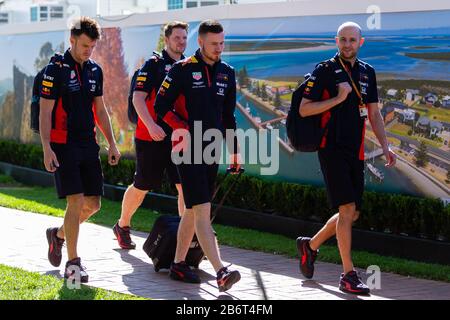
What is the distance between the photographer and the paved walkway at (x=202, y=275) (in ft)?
25.2

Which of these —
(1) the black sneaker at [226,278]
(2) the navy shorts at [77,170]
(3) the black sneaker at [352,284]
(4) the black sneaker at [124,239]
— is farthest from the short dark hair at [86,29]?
(3) the black sneaker at [352,284]

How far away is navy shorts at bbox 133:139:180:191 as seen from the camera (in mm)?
9382

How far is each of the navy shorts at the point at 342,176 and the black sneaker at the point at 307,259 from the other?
2.05 feet

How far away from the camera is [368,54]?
10.3 metres

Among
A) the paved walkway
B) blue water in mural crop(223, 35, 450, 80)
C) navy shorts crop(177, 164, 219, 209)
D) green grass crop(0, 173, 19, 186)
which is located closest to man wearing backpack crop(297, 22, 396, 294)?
the paved walkway

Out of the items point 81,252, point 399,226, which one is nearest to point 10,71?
point 81,252

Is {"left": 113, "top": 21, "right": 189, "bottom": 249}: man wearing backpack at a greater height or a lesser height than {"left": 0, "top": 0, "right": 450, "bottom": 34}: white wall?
lesser

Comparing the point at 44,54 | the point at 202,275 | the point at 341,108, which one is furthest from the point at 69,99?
the point at 44,54

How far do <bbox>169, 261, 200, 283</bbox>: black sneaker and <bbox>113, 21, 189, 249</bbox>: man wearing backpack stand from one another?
43.3 inches

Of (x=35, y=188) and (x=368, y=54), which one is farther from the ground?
(x=368, y=54)

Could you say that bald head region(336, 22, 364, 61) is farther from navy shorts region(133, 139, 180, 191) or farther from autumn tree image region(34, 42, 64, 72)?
autumn tree image region(34, 42, 64, 72)

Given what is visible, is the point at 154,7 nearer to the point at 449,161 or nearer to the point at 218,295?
the point at 449,161

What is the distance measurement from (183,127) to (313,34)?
11.6 ft

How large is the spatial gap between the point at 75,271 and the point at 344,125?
7.99ft
